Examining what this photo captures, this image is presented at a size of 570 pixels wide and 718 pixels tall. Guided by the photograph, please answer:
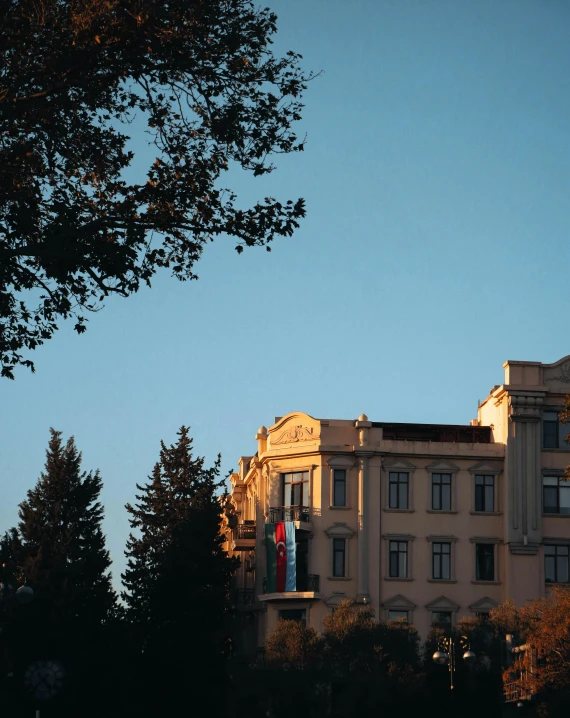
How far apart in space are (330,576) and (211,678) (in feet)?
29.2

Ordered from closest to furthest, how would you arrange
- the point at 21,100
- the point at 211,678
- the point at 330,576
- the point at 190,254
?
the point at 21,100
the point at 190,254
the point at 211,678
the point at 330,576

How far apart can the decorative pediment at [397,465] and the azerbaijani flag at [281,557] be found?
545cm

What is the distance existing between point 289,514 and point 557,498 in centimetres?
1285

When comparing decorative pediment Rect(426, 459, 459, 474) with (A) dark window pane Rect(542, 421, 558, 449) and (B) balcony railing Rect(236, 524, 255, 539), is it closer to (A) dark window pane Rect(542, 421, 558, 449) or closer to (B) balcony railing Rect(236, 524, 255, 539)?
(A) dark window pane Rect(542, 421, 558, 449)

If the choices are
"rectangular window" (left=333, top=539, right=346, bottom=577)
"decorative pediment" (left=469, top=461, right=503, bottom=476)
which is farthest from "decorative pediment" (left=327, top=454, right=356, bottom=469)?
"decorative pediment" (left=469, top=461, right=503, bottom=476)

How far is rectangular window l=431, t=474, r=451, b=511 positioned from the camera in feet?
198

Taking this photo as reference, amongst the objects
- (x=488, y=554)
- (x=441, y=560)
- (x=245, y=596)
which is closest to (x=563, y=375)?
(x=488, y=554)

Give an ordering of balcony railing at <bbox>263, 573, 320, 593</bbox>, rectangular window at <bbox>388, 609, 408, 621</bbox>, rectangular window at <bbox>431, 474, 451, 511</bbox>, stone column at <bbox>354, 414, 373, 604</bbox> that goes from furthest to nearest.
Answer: rectangular window at <bbox>431, 474, 451, 511</bbox> → rectangular window at <bbox>388, 609, 408, 621</bbox> → balcony railing at <bbox>263, 573, 320, 593</bbox> → stone column at <bbox>354, 414, 373, 604</bbox>

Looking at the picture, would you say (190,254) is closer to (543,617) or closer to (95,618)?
(543,617)

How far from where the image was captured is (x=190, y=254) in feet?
70.2

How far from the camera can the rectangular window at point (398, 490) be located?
60.4 meters

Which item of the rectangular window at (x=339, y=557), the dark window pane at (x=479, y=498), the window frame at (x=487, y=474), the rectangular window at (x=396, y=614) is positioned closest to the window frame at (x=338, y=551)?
the rectangular window at (x=339, y=557)

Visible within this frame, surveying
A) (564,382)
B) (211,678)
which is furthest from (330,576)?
(564,382)

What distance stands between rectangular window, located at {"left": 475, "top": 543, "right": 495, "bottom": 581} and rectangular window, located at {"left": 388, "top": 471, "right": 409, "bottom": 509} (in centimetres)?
407
